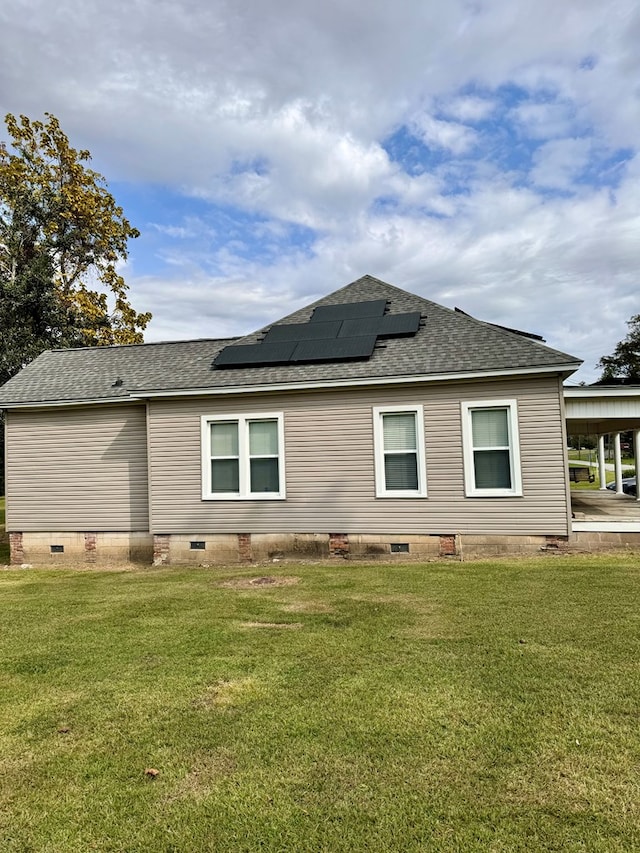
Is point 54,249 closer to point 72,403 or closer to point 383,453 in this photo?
point 72,403

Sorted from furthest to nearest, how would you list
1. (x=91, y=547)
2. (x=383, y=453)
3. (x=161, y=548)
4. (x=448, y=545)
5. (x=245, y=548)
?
(x=91, y=547)
(x=161, y=548)
(x=245, y=548)
(x=383, y=453)
(x=448, y=545)

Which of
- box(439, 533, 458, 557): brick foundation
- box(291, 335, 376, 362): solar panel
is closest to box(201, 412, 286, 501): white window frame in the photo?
box(291, 335, 376, 362): solar panel

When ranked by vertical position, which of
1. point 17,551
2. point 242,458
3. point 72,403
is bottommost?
point 17,551

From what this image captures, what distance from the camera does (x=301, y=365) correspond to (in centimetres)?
1064

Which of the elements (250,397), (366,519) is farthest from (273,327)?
(366,519)

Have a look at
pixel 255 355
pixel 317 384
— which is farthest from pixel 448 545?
pixel 255 355

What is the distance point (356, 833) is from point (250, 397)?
28.6 feet

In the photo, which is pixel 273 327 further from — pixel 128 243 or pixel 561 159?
pixel 128 243

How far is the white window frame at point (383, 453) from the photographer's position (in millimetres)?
9641

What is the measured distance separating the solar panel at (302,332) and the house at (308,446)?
0.16ft

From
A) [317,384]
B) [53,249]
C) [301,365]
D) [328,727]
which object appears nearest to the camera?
[328,727]

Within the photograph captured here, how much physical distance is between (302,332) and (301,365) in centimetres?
140

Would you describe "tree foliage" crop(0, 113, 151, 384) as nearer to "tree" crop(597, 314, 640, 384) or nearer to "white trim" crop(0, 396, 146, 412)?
"white trim" crop(0, 396, 146, 412)

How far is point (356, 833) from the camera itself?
7.58 feet
